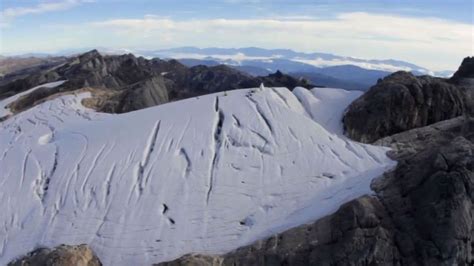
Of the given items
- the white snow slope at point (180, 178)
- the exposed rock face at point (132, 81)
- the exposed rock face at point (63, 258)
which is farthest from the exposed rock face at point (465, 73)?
the exposed rock face at point (63, 258)

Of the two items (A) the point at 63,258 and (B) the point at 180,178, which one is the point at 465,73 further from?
(A) the point at 63,258

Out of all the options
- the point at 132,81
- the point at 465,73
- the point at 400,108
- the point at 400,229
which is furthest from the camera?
the point at 132,81

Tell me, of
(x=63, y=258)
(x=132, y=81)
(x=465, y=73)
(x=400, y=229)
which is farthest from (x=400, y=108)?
(x=132, y=81)

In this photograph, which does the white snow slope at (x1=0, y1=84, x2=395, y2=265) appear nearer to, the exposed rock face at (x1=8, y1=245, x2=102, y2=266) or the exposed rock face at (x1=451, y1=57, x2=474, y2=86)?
the exposed rock face at (x1=8, y1=245, x2=102, y2=266)

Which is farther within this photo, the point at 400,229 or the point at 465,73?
the point at 465,73

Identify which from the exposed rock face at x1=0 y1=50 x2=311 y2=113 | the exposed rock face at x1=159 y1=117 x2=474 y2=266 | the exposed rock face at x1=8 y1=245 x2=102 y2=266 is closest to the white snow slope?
the exposed rock face at x1=8 y1=245 x2=102 y2=266

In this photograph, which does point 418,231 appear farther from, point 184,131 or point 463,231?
point 184,131

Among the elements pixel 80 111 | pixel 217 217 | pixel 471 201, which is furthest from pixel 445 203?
pixel 80 111
